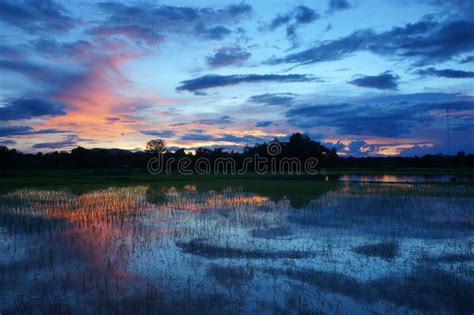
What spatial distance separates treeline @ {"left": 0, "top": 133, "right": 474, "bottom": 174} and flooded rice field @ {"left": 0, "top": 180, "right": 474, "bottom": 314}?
161 ft

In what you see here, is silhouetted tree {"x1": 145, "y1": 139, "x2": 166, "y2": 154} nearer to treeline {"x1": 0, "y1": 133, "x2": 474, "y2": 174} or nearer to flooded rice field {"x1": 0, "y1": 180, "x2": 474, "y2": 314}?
treeline {"x1": 0, "y1": 133, "x2": 474, "y2": 174}

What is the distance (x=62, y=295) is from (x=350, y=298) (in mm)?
4821

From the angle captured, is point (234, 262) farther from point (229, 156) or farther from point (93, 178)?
point (229, 156)

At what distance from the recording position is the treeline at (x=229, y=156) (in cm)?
6134

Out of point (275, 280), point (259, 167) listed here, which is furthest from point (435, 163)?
point (275, 280)

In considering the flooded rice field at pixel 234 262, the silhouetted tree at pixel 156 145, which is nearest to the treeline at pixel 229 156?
the silhouetted tree at pixel 156 145

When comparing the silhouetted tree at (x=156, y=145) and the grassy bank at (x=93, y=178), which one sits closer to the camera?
the grassy bank at (x=93, y=178)

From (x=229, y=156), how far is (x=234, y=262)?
69985 mm

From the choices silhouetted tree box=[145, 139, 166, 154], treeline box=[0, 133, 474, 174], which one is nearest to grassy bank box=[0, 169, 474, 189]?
treeline box=[0, 133, 474, 174]

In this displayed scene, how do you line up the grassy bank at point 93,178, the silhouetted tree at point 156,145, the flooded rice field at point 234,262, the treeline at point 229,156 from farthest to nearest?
1. the silhouetted tree at point 156,145
2. the treeline at point 229,156
3. the grassy bank at point 93,178
4. the flooded rice field at point 234,262

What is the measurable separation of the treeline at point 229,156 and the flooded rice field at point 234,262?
161ft

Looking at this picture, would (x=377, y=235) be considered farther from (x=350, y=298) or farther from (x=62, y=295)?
(x=62, y=295)

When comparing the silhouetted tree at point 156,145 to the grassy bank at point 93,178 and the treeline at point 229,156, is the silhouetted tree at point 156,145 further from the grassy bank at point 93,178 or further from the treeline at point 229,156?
the grassy bank at point 93,178

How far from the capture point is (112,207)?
16953 mm
